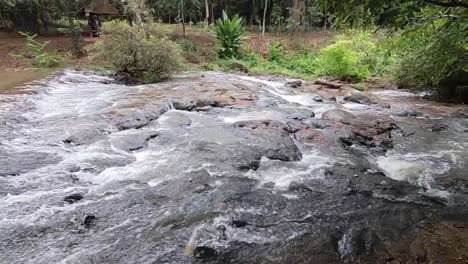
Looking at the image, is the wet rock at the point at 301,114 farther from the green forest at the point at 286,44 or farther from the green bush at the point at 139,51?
the green bush at the point at 139,51

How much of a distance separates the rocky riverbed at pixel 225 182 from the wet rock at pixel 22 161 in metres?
0.02

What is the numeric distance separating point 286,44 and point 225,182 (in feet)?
69.6

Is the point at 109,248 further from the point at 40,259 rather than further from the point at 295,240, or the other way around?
the point at 295,240

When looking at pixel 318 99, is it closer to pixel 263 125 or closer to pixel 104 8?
pixel 263 125

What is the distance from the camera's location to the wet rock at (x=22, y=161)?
6.77m

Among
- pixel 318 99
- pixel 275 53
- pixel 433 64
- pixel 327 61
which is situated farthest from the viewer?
pixel 275 53

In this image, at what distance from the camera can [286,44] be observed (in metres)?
26.5

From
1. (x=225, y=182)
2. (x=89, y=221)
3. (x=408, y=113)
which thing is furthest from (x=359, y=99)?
(x=89, y=221)

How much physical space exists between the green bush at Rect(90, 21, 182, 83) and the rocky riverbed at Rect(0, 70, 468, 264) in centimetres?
361

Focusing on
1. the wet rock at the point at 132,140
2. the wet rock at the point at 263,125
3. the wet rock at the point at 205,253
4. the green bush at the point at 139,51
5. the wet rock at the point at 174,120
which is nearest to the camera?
the wet rock at the point at 205,253

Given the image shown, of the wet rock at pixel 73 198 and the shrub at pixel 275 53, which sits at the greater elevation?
the shrub at pixel 275 53

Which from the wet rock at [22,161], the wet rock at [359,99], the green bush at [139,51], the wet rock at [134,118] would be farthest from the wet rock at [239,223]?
the green bush at [139,51]

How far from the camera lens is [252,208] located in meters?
5.82

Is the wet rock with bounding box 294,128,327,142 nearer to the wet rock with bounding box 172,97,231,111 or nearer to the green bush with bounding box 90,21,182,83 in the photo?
the wet rock with bounding box 172,97,231,111
